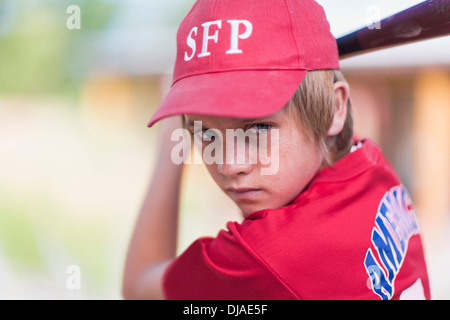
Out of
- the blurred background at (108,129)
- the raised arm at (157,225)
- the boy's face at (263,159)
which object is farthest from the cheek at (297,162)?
the blurred background at (108,129)

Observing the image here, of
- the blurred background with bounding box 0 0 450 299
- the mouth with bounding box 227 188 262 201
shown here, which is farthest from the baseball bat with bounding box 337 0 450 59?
the blurred background with bounding box 0 0 450 299

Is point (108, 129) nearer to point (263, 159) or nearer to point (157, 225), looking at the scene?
point (157, 225)

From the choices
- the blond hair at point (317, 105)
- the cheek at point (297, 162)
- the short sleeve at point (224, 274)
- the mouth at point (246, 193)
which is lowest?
the short sleeve at point (224, 274)

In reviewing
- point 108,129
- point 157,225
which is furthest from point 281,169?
point 108,129

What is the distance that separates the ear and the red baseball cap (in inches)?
2.1

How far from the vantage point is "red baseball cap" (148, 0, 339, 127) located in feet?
1.89

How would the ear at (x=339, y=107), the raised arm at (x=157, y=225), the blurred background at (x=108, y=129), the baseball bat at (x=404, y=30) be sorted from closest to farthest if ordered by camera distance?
the baseball bat at (x=404, y=30) < the ear at (x=339, y=107) < the raised arm at (x=157, y=225) < the blurred background at (x=108, y=129)

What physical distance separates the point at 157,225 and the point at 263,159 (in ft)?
1.04

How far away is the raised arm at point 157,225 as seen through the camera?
0.83m

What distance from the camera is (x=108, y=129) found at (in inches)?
109

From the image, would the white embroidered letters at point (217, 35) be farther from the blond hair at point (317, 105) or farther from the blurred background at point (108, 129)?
the blurred background at point (108, 129)

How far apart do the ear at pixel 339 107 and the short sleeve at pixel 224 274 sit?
196mm

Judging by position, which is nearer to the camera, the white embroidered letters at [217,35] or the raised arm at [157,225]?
the white embroidered letters at [217,35]

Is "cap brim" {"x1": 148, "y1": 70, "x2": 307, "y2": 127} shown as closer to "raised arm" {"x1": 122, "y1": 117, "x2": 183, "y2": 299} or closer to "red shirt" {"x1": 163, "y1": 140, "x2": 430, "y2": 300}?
"red shirt" {"x1": 163, "y1": 140, "x2": 430, "y2": 300}
